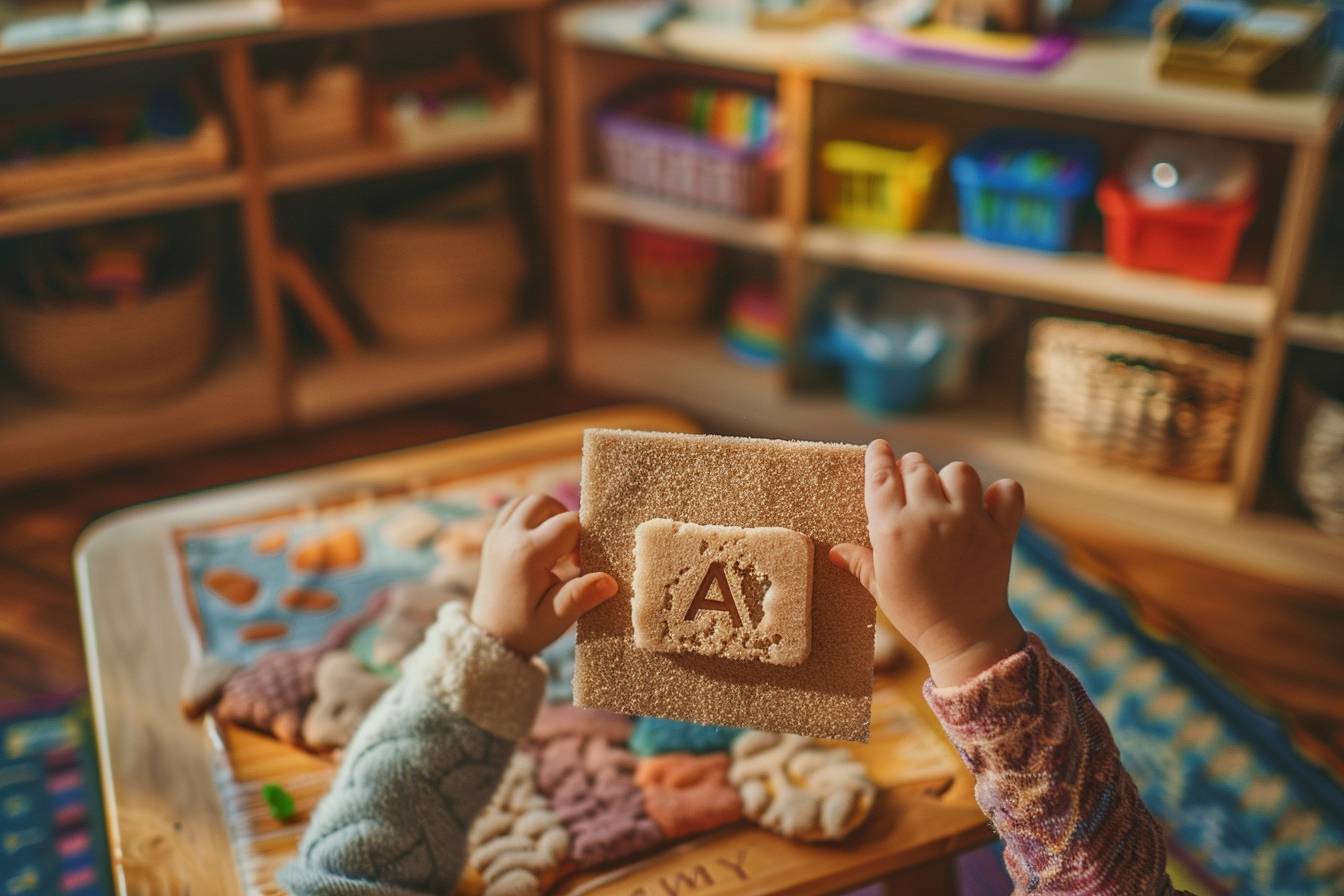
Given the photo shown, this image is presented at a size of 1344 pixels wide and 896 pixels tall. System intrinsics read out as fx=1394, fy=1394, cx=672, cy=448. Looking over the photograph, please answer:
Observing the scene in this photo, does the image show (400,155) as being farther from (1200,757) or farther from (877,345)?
(1200,757)

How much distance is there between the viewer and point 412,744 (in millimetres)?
1074

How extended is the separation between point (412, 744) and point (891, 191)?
1435 mm

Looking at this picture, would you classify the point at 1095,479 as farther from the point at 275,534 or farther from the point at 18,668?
the point at 18,668

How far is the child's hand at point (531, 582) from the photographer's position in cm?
101

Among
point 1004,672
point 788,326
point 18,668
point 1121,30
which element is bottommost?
point 18,668

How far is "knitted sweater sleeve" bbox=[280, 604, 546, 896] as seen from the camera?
1.04 meters

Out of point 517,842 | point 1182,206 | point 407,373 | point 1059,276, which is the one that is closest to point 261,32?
point 407,373

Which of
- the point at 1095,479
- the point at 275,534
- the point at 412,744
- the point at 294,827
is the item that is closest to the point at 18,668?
the point at 275,534

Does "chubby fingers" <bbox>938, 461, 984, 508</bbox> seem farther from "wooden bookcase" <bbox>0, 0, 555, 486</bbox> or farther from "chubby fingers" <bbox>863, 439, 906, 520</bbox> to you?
"wooden bookcase" <bbox>0, 0, 555, 486</bbox>

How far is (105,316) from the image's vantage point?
7.47ft

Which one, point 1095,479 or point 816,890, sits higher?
point 816,890

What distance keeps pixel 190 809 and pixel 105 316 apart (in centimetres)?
134

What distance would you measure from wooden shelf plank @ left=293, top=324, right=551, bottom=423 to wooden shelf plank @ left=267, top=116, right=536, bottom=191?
13.4 inches

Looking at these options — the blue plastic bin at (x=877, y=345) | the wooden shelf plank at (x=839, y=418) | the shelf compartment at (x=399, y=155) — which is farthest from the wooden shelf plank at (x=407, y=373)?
the blue plastic bin at (x=877, y=345)
